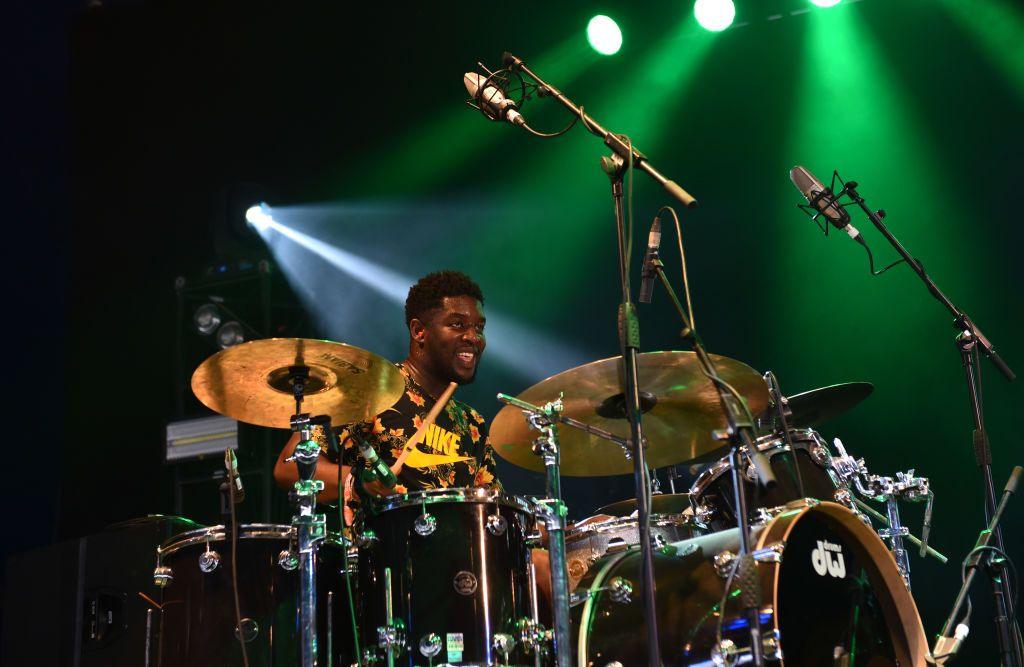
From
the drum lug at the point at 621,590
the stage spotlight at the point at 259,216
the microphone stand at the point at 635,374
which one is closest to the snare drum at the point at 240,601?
the drum lug at the point at 621,590

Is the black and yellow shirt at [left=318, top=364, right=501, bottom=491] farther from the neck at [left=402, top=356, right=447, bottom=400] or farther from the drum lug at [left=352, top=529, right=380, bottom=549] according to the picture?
the drum lug at [left=352, top=529, right=380, bottom=549]

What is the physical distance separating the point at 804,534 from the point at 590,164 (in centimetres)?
402

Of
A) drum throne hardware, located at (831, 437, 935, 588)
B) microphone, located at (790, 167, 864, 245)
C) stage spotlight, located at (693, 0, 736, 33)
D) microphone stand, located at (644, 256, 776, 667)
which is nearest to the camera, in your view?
microphone stand, located at (644, 256, 776, 667)

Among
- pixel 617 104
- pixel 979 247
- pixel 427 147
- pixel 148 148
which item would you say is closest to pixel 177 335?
pixel 148 148

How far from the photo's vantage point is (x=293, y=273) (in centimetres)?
700

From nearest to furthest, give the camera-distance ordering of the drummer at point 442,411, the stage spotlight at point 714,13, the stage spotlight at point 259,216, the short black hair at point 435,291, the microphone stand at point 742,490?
1. the microphone stand at point 742,490
2. the drummer at point 442,411
3. the short black hair at point 435,291
4. the stage spotlight at point 714,13
5. the stage spotlight at point 259,216

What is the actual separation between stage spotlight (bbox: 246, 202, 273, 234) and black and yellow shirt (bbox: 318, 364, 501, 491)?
9.23 ft

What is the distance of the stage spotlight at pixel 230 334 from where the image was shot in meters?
6.50

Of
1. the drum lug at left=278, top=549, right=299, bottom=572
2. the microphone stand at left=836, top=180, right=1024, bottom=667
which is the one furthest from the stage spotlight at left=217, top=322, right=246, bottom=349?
the microphone stand at left=836, top=180, right=1024, bottom=667

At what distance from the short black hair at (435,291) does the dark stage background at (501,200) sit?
210 centimetres

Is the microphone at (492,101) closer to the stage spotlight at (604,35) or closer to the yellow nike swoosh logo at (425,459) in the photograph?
the yellow nike swoosh logo at (425,459)

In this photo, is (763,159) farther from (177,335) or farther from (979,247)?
(177,335)

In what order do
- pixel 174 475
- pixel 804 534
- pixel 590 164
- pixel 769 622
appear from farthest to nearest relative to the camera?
pixel 590 164
pixel 174 475
pixel 804 534
pixel 769 622

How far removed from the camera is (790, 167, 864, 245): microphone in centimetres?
466
